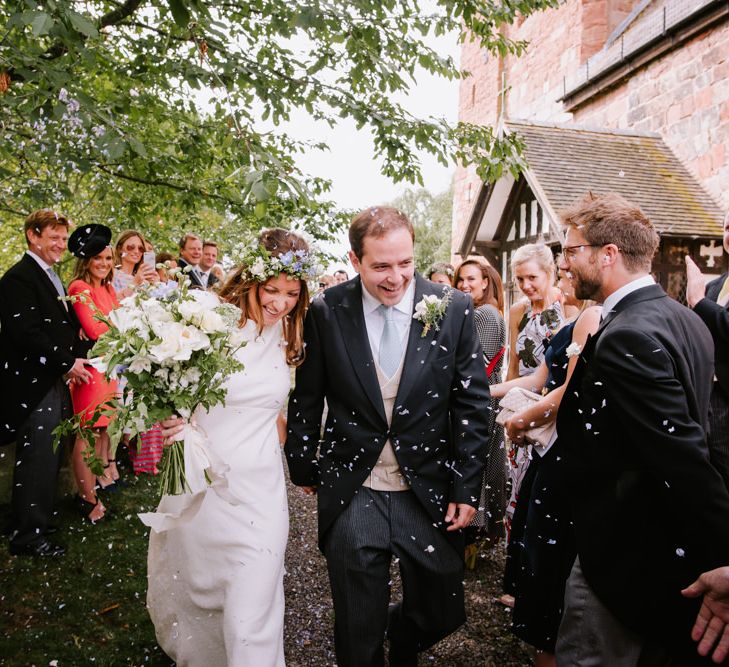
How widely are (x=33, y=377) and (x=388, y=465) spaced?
346cm

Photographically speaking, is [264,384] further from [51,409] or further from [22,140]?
[22,140]

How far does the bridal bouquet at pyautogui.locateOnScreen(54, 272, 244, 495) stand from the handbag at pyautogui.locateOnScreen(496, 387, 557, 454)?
5.27ft

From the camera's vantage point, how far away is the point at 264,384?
3100 millimetres

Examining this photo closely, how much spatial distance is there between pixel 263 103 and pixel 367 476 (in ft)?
11.7

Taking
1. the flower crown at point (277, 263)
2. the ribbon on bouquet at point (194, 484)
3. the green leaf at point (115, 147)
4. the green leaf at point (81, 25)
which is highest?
the green leaf at point (81, 25)

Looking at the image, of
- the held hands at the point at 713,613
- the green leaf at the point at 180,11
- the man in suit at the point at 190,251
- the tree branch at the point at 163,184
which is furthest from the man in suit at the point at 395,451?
the man in suit at the point at 190,251

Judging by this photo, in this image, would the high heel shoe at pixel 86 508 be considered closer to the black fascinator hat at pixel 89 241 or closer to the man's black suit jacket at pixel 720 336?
the black fascinator hat at pixel 89 241

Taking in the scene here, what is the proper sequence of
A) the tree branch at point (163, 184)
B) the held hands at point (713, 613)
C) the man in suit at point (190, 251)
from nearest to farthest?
the held hands at point (713, 613), the tree branch at point (163, 184), the man in suit at point (190, 251)

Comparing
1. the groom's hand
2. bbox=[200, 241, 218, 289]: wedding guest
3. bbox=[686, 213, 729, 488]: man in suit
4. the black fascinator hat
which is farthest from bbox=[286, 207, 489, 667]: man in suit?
bbox=[200, 241, 218, 289]: wedding guest

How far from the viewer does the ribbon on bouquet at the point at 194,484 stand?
2.71 meters

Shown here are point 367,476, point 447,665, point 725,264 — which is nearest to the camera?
point 367,476

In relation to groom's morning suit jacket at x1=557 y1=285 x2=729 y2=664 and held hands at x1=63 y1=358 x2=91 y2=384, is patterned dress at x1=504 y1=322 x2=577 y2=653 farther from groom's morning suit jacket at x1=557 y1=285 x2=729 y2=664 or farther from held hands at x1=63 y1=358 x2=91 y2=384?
held hands at x1=63 y1=358 x2=91 y2=384

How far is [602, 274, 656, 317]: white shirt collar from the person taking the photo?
2.25 meters

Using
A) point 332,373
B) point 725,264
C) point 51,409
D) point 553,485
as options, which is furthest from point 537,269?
point 725,264
